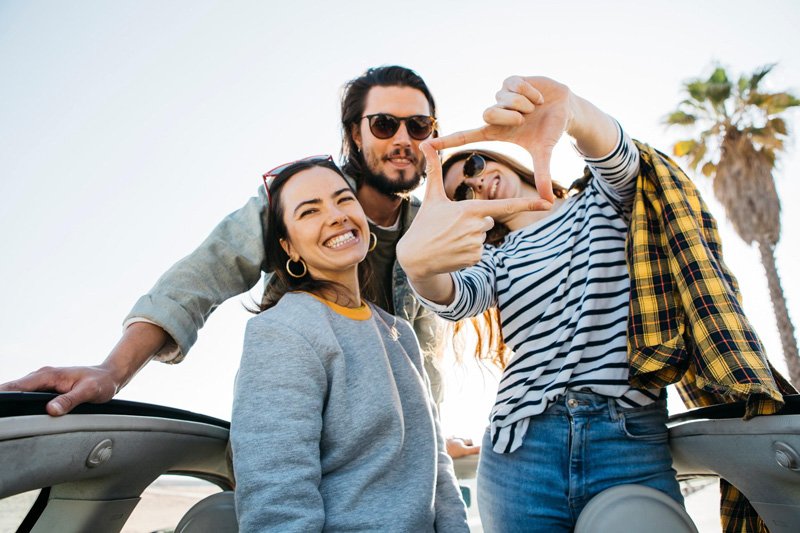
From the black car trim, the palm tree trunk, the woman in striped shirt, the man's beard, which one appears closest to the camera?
the black car trim

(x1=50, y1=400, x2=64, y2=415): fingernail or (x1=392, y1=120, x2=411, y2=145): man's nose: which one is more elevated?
(x1=392, y1=120, x2=411, y2=145): man's nose

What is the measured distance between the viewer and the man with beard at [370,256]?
5.01 feet

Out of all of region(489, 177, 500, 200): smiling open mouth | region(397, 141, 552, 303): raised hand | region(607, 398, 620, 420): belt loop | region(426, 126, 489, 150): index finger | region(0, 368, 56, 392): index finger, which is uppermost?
region(489, 177, 500, 200): smiling open mouth

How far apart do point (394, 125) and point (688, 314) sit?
187 cm

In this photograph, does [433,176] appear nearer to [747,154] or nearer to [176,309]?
[176,309]

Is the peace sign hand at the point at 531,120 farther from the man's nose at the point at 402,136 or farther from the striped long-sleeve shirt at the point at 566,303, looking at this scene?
the man's nose at the point at 402,136

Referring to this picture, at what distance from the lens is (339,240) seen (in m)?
1.93

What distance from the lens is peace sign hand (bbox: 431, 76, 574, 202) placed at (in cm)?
141

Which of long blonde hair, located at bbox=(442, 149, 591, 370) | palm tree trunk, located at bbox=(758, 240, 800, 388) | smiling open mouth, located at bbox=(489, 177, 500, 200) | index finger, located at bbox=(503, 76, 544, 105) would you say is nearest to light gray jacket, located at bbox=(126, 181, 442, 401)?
long blonde hair, located at bbox=(442, 149, 591, 370)

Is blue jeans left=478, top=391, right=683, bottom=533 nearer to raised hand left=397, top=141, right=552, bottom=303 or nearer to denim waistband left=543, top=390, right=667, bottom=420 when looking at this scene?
denim waistband left=543, top=390, right=667, bottom=420

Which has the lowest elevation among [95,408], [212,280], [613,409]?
[613,409]

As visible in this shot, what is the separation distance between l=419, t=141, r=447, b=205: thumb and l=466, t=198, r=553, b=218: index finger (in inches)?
3.6

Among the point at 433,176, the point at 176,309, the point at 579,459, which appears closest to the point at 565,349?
the point at 579,459

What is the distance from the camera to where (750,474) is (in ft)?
4.93
